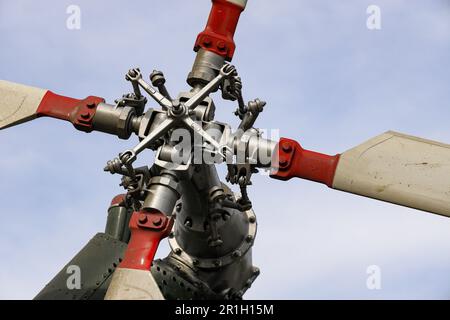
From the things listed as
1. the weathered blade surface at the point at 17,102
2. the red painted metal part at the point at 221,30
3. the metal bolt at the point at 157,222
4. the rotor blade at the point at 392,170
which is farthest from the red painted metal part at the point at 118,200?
the rotor blade at the point at 392,170

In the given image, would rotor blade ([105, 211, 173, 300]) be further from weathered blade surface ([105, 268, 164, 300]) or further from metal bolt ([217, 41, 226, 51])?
metal bolt ([217, 41, 226, 51])

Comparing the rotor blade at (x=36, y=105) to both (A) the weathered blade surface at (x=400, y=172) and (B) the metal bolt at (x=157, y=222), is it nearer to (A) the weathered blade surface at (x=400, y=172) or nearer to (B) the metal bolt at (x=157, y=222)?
(B) the metal bolt at (x=157, y=222)

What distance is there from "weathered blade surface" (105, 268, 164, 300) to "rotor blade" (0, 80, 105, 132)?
2.33m

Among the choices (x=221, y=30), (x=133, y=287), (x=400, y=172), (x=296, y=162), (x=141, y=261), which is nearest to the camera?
(x=133, y=287)

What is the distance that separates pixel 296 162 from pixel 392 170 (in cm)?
104

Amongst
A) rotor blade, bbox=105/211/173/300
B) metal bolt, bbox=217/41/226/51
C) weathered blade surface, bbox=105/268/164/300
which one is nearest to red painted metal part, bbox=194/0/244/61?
metal bolt, bbox=217/41/226/51

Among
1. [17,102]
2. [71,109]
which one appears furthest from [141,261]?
[17,102]

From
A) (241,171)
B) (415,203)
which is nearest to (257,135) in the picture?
(241,171)

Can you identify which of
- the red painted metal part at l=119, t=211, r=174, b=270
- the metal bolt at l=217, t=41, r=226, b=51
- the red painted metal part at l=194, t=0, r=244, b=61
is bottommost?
the red painted metal part at l=119, t=211, r=174, b=270

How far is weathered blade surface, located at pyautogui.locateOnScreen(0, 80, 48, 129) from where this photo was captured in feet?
32.3

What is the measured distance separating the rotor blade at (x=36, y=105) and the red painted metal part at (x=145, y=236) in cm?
166

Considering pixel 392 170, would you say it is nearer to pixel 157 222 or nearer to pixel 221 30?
pixel 157 222

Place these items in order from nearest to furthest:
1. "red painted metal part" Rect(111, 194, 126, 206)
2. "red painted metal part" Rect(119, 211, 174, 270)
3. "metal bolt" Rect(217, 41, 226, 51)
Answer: "red painted metal part" Rect(119, 211, 174, 270), "metal bolt" Rect(217, 41, 226, 51), "red painted metal part" Rect(111, 194, 126, 206)

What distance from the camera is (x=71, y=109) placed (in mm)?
9883
